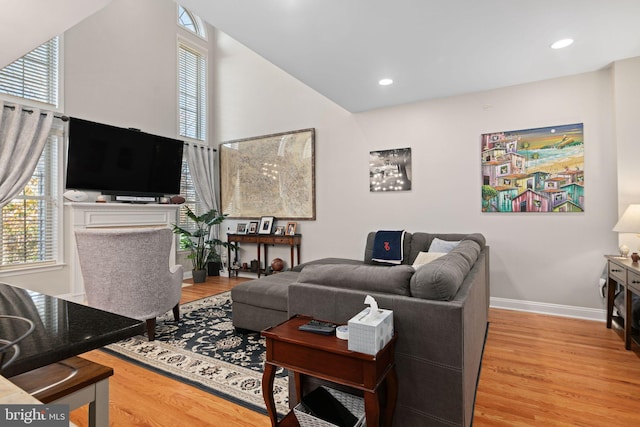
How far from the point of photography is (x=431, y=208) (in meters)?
4.25

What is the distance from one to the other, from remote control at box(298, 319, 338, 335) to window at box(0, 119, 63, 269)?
4.08m

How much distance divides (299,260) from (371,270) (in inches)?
139

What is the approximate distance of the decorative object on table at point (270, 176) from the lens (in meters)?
5.15

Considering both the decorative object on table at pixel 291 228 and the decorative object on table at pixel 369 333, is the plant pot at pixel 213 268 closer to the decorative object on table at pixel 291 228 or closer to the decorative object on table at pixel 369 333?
the decorative object on table at pixel 291 228

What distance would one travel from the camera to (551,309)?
11.9 ft

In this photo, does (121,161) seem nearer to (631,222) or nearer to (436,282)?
(436,282)

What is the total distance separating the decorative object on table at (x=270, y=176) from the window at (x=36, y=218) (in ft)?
8.19

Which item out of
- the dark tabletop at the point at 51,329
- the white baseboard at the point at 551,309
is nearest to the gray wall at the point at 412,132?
the white baseboard at the point at 551,309

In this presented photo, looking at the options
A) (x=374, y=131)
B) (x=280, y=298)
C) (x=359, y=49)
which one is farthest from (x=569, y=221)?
(x=280, y=298)

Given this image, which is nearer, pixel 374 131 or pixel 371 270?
pixel 371 270

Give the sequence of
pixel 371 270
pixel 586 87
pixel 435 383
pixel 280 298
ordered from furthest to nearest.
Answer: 1. pixel 586 87
2. pixel 280 298
3. pixel 371 270
4. pixel 435 383

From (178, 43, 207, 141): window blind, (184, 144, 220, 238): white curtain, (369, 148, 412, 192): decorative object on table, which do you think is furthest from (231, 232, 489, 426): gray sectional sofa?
(178, 43, 207, 141): window blind

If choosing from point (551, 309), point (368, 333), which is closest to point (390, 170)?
point (551, 309)

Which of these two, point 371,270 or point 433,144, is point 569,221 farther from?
point 371,270
